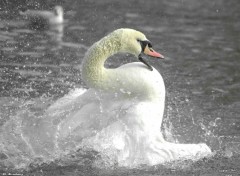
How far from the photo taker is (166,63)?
575 inches

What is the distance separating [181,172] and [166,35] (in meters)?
8.44

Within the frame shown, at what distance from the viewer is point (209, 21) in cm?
1934

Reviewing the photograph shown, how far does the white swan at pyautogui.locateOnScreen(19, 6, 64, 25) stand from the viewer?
60.0 feet

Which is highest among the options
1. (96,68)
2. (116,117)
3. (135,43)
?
(135,43)

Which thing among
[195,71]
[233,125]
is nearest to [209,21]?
[195,71]

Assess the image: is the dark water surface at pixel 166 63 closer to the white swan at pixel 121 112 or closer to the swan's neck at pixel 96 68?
the white swan at pixel 121 112

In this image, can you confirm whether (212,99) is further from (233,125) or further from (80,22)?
(80,22)

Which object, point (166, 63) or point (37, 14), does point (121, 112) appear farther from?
point (37, 14)

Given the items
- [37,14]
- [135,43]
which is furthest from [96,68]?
[37,14]

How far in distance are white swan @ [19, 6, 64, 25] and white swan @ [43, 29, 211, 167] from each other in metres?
8.70

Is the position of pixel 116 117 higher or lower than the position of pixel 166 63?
higher

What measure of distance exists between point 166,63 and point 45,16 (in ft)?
19.6

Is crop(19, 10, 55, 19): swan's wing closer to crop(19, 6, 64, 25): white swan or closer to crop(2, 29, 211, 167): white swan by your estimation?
crop(19, 6, 64, 25): white swan

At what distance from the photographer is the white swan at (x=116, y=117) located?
350 inches
